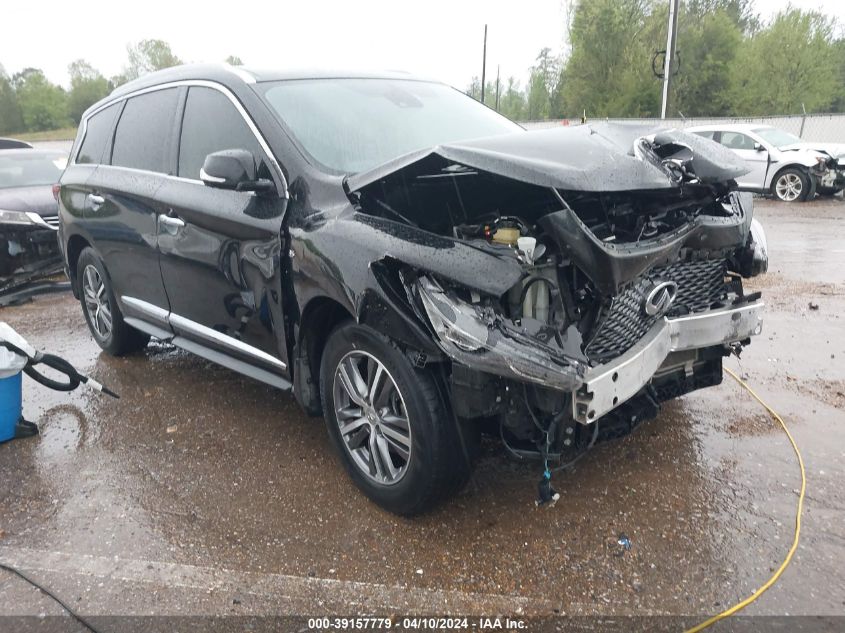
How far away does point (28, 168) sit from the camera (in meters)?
9.09

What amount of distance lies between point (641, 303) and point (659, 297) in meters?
0.11

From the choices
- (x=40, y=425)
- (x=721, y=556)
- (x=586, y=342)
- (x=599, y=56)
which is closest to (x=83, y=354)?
(x=40, y=425)

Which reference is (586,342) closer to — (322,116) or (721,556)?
(721,556)

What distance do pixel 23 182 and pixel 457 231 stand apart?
8315 millimetres

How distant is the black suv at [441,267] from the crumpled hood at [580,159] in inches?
0.4

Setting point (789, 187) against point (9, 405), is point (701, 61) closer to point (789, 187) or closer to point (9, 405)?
point (789, 187)

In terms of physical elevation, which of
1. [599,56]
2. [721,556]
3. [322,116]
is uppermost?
[599,56]

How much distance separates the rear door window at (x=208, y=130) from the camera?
3439 mm

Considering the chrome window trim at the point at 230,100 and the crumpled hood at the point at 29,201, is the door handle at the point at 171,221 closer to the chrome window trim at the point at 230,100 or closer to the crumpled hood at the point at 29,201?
the chrome window trim at the point at 230,100

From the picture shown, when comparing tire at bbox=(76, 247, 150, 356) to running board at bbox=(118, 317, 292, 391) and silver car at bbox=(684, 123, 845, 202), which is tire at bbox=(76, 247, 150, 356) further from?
silver car at bbox=(684, 123, 845, 202)

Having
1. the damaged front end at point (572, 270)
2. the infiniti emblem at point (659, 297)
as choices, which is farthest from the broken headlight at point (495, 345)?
the infiniti emblem at point (659, 297)

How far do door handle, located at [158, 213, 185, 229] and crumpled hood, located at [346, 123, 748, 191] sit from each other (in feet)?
4.35

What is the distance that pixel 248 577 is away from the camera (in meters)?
2.60

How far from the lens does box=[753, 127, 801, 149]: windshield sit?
46.2 feet
